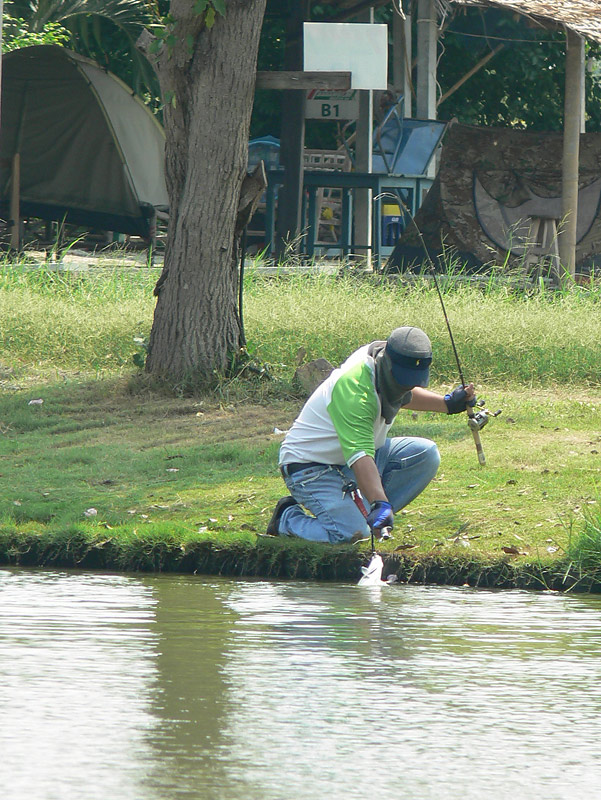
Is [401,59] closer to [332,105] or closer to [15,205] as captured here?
[332,105]

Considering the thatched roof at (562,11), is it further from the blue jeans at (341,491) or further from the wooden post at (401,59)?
the blue jeans at (341,491)

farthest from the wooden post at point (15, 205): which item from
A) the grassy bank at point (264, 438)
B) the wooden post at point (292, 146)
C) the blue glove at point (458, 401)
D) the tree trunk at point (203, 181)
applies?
the blue glove at point (458, 401)

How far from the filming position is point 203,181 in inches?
416

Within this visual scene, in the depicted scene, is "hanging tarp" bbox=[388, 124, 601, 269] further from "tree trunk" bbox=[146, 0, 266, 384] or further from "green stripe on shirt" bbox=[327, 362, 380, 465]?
"green stripe on shirt" bbox=[327, 362, 380, 465]

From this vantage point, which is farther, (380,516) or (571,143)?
(571,143)

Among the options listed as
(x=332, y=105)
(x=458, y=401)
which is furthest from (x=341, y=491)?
(x=332, y=105)

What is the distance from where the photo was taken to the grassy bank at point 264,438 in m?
7.00

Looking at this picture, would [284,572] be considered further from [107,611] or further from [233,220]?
[233,220]

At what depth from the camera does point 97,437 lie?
9.69 m

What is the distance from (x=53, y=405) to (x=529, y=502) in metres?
4.27

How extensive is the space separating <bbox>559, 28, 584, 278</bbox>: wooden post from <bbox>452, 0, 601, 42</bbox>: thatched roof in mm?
279

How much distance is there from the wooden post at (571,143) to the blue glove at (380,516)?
8961 mm

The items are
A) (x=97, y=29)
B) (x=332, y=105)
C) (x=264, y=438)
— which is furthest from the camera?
(x=97, y=29)

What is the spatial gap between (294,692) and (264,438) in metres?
4.91
